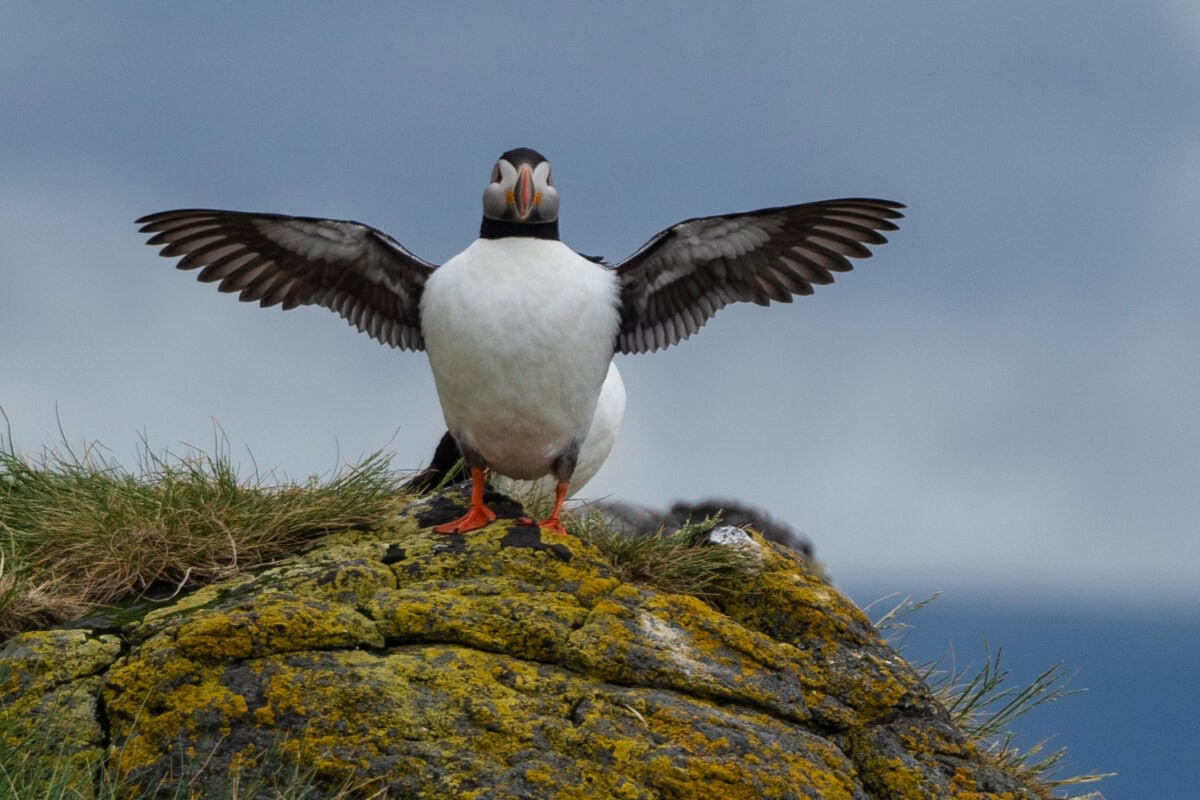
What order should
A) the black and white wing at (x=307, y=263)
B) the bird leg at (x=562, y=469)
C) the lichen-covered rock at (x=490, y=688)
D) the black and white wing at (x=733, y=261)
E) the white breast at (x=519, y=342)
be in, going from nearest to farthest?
the lichen-covered rock at (x=490, y=688)
the white breast at (x=519, y=342)
the bird leg at (x=562, y=469)
the black and white wing at (x=733, y=261)
the black and white wing at (x=307, y=263)

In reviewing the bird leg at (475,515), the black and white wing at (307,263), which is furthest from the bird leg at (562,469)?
the black and white wing at (307,263)

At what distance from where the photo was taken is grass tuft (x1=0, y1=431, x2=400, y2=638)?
648cm

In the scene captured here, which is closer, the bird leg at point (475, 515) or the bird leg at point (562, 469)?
the bird leg at point (475, 515)

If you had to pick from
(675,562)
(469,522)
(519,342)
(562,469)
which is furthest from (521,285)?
(675,562)

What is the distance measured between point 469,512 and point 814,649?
179 cm

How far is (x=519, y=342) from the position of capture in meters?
6.39

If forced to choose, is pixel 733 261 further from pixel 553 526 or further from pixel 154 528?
pixel 154 528

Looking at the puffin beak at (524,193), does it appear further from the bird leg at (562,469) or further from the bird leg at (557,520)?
the bird leg at (557,520)

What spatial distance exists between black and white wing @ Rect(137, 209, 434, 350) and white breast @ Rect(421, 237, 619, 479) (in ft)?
1.31

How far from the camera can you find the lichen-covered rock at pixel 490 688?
199 inches

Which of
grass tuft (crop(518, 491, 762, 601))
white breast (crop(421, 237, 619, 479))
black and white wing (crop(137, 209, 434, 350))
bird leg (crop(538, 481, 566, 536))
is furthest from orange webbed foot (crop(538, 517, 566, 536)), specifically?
black and white wing (crop(137, 209, 434, 350))

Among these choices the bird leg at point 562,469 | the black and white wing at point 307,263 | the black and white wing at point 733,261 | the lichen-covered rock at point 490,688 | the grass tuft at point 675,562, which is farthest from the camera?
the black and white wing at point 307,263

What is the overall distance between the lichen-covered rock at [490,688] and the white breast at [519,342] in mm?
567

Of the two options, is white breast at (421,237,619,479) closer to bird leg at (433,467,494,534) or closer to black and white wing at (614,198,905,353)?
bird leg at (433,467,494,534)
